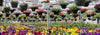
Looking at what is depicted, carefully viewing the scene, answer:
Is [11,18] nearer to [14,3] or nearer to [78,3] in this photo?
[14,3]

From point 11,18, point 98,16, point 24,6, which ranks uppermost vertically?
point 24,6

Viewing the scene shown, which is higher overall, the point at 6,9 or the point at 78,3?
the point at 78,3

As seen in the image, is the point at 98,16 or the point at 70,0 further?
the point at 70,0

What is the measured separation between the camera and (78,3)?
8.83 m

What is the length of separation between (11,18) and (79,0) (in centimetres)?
1190

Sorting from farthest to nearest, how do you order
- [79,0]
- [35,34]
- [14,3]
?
[14,3] < [79,0] < [35,34]

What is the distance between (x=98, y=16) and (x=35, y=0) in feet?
30.7

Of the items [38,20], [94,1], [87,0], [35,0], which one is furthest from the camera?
[35,0]

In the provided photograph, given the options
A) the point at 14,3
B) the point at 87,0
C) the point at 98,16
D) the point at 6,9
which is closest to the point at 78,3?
the point at 87,0

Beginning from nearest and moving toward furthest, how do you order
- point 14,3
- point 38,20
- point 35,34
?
point 35,34 < point 14,3 < point 38,20

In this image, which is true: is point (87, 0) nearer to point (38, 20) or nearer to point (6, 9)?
point (6, 9)

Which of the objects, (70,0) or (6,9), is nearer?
(6,9)

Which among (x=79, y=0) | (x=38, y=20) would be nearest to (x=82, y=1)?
(x=79, y=0)

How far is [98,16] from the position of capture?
1168 cm
